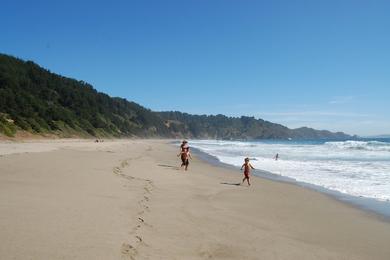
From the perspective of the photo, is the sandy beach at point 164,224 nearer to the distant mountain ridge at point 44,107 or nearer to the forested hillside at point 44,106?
the distant mountain ridge at point 44,107

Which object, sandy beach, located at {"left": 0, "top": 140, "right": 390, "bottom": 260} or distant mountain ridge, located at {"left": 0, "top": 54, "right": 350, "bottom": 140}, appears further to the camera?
distant mountain ridge, located at {"left": 0, "top": 54, "right": 350, "bottom": 140}

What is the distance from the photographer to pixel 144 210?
898 cm

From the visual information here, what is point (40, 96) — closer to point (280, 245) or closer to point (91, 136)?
point (91, 136)

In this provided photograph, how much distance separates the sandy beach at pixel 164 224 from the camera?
581 cm

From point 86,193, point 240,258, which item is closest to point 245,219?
point 240,258

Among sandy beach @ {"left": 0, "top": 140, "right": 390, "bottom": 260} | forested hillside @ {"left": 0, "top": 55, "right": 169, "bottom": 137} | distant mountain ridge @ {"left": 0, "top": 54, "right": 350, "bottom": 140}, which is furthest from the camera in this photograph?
forested hillside @ {"left": 0, "top": 55, "right": 169, "bottom": 137}

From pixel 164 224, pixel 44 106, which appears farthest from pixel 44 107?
pixel 164 224

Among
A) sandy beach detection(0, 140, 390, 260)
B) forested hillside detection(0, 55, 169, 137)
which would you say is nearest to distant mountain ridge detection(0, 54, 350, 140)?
forested hillside detection(0, 55, 169, 137)

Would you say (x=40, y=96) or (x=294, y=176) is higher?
(x=40, y=96)

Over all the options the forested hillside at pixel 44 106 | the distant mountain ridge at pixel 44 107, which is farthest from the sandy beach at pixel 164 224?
the forested hillside at pixel 44 106

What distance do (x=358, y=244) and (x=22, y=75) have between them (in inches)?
3053

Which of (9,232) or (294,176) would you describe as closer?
(9,232)

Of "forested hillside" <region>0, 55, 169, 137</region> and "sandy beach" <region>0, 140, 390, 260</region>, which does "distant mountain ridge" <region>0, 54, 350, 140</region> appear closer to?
"forested hillside" <region>0, 55, 169, 137</region>

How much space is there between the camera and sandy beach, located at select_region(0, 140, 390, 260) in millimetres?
5812
